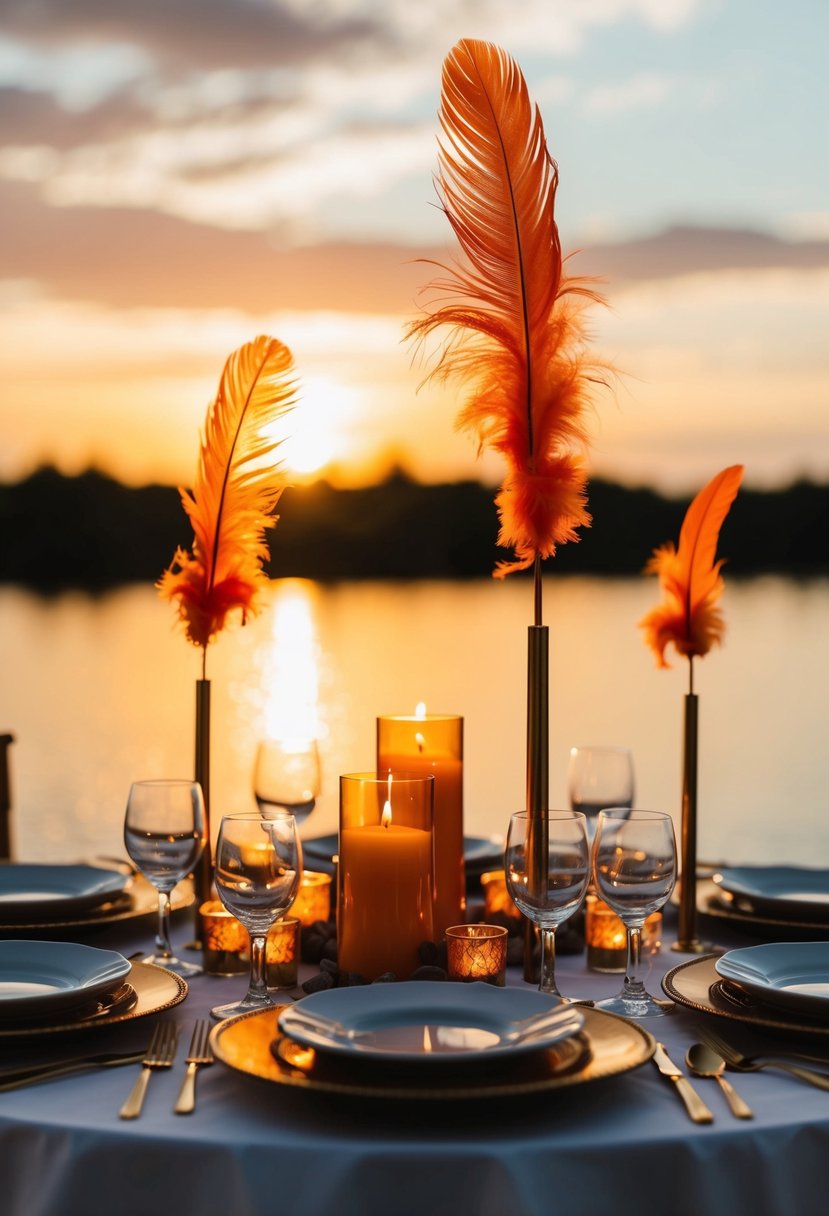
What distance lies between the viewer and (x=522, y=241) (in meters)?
1.98

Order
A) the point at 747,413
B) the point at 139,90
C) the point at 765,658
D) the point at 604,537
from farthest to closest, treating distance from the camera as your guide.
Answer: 1. the point at 604,537
2. the point at 765,658
3. the point at 747,413
4. the point at 139,90

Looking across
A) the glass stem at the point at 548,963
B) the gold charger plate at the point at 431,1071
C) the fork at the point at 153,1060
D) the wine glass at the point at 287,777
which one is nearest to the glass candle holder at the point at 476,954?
the glass stem at the point at 548,963

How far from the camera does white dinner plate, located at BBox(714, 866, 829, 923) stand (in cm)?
213

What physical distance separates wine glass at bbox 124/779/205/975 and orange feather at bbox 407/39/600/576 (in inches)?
21.6

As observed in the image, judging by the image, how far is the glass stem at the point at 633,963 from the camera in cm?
179

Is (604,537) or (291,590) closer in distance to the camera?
(604,537)

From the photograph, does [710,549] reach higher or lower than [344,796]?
higher

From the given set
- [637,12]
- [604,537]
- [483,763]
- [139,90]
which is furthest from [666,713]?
[604,537]

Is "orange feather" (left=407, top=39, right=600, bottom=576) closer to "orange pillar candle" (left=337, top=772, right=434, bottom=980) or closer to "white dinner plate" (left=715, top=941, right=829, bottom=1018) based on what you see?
"orange pillar candle" (left=337, top=772, right=434, bottom=980)

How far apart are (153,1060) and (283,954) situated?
37cm

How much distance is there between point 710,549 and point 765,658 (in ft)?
90.4

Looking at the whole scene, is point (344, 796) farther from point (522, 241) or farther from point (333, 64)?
point (333, 64)

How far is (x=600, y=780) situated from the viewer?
2.44m

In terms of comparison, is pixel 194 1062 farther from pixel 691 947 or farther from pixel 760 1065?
pixel 691 947
